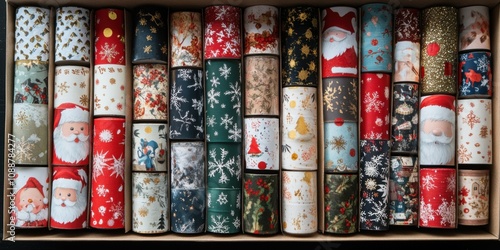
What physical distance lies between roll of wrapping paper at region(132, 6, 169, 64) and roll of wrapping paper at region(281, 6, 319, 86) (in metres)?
0.47

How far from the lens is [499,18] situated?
177 cm

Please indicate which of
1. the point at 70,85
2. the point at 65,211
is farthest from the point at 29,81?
the point at 65,211

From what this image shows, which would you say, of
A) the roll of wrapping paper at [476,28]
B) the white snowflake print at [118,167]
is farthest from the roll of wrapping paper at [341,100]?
the white snowflake print at [118,167]

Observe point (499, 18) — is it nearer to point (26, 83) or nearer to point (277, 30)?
point (277, 30)

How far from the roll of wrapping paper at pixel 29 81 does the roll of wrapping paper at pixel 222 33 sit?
63cm

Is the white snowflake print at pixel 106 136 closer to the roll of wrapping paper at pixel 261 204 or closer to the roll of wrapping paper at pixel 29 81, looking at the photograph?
the roll of wrapping paper at pixel 29 81

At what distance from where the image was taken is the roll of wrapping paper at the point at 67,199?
1771mm

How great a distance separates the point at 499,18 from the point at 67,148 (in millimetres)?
1679

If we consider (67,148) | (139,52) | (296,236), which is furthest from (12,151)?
(296,236)

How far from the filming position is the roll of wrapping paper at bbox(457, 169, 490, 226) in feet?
5.85

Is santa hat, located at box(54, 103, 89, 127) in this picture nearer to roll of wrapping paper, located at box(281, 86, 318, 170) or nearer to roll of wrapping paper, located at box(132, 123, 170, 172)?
roll of wrapping paper, located at box(132, 123, 170, 172)

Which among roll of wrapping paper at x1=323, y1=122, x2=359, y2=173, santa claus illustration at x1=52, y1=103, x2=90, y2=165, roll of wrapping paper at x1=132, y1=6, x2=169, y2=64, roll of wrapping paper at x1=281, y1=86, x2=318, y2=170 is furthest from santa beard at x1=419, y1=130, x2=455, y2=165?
santa claus illustration at x1=52, y1=103, x2=90, y2=165

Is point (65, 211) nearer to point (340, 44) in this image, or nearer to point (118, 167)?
point (118, 167)

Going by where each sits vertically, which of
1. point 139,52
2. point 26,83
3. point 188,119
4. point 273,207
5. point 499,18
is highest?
point 499,18
